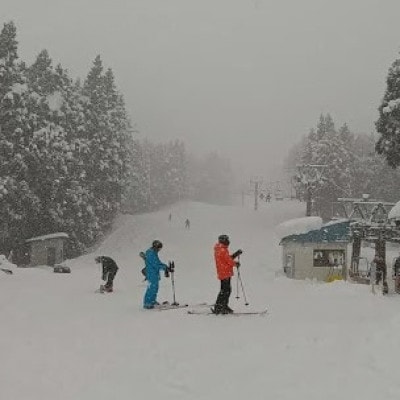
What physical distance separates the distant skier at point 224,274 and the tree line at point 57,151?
85.8ft

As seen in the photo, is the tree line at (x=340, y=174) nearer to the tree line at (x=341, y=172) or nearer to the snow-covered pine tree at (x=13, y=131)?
the tree line at (x=341, y=172)

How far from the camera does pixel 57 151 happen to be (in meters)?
44.4

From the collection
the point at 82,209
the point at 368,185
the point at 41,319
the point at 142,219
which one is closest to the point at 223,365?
the point at 41,319

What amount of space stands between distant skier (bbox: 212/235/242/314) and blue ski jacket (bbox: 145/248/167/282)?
176cm

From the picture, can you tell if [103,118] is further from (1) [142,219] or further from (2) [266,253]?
(2) [266,253]

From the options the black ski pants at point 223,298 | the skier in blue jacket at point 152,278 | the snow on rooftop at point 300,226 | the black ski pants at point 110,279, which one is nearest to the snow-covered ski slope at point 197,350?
the skier in blue jacket at point 152,278

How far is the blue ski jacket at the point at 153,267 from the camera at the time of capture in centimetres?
1419

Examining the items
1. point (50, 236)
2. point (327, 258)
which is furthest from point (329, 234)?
point (50, 236)

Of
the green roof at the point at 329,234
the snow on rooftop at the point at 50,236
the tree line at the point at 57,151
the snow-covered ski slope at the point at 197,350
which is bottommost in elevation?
the snow-covered ski slope at the point at 197,350

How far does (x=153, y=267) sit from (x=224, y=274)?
2.15m

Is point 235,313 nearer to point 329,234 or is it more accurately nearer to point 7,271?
point 7,271

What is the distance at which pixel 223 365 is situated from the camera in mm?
8102

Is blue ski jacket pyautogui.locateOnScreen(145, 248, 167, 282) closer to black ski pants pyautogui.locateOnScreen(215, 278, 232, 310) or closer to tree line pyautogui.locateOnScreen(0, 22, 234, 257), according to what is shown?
black ski pants pyautogui.locateOnScreen(215, 278, 232, 310)

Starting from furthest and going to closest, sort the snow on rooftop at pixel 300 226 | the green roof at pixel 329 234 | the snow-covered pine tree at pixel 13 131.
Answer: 1. the snow-covered pine tree at pixel 13 131
2. the snow on rooftop at pixel 300 226
3. the green roof at pixel 329 234
